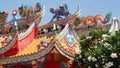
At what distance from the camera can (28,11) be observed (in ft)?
94.9

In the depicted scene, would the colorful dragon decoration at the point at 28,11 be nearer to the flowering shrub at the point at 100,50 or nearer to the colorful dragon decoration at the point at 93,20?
the colorful dragon decoration at the point at 93,20

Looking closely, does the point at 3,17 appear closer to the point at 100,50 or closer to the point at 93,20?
the point at 93,20

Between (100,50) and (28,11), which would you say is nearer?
(100,50)

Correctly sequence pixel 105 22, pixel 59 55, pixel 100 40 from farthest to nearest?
pixel 105 22, pixel 59 55, pixel 100 40

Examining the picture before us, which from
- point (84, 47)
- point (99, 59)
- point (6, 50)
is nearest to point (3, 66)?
point (6, 50)

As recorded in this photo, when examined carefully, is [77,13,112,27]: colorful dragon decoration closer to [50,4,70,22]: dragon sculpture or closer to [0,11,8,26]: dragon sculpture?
[50,4,70,22]: dragon sculpture

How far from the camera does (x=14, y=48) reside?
22.6 m

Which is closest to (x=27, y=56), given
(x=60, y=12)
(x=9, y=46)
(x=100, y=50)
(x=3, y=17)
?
(x=9, y=46)

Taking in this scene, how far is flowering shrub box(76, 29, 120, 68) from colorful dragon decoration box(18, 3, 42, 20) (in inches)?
406

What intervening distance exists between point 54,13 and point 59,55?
8727 millimetres

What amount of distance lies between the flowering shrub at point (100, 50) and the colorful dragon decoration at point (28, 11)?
33.8 feet

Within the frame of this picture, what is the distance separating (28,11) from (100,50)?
13.3 m

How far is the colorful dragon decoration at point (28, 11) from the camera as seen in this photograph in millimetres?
27859

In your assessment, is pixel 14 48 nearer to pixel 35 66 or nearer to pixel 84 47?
pixel 35 66
